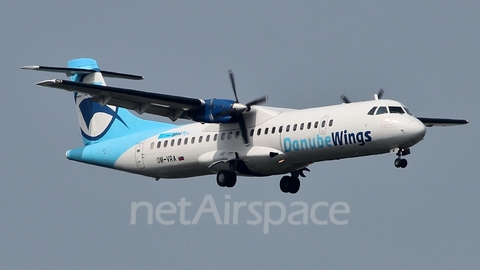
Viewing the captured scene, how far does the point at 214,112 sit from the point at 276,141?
6.39 ft

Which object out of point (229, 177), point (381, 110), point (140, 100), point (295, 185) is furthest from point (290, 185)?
point (140, 100)

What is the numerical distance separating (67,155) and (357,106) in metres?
9.56

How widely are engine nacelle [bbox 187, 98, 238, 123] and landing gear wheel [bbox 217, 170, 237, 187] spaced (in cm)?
142

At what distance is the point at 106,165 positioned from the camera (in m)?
27.3

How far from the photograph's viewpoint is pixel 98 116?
28.3m

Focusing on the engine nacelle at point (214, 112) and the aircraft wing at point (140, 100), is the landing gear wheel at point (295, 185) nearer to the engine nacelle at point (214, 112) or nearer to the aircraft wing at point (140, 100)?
the engine nacelle at point (214, 112)

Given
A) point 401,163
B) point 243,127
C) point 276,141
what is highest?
point 243,127

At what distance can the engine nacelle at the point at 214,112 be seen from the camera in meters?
24.7

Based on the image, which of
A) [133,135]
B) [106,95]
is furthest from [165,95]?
[133,135]

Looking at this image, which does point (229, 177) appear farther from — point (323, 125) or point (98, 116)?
point (98, 116)

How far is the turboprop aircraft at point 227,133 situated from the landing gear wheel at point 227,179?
3 centimetres

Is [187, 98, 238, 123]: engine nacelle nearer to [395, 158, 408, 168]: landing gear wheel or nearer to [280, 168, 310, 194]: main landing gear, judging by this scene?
[280, 168, 310, 194]: main landing gear

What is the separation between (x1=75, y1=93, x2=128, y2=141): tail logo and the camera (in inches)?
1104

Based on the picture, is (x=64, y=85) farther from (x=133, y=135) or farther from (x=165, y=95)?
(x=133, y=135)
